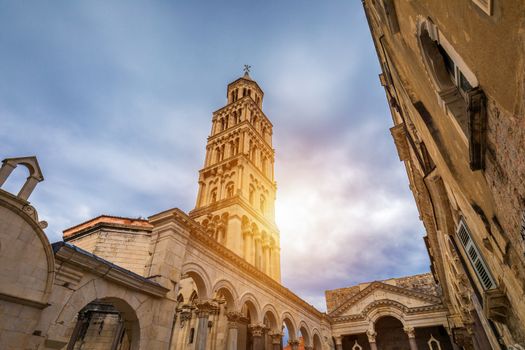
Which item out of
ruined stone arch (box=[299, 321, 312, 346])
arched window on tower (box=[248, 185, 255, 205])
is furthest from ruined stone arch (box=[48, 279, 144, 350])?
arched window on tower (box=[248, 185, 255, 205])

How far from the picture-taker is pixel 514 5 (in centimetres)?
205

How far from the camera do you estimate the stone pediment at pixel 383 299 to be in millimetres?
25473

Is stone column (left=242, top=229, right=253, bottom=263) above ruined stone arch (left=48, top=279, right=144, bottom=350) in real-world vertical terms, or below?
above

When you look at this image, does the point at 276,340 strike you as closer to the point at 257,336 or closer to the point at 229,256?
the point at 257,336

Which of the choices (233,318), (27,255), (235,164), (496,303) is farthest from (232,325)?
(235,164)

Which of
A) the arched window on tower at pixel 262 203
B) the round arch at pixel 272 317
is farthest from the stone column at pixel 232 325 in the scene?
the arched window on tower at pixel 262 203

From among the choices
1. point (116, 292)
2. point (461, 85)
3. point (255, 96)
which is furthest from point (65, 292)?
point (255, 96)

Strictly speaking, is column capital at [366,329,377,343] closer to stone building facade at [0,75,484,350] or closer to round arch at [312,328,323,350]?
stone building facade at [0,75,484,350]

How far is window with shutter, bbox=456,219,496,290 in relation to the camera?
22.8ft

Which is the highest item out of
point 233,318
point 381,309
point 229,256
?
point 381,309

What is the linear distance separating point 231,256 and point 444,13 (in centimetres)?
1391

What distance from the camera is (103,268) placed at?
894cm

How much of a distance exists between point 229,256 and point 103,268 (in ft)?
23.3

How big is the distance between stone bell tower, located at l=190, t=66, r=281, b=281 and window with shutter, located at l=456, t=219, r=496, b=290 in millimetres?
15393
